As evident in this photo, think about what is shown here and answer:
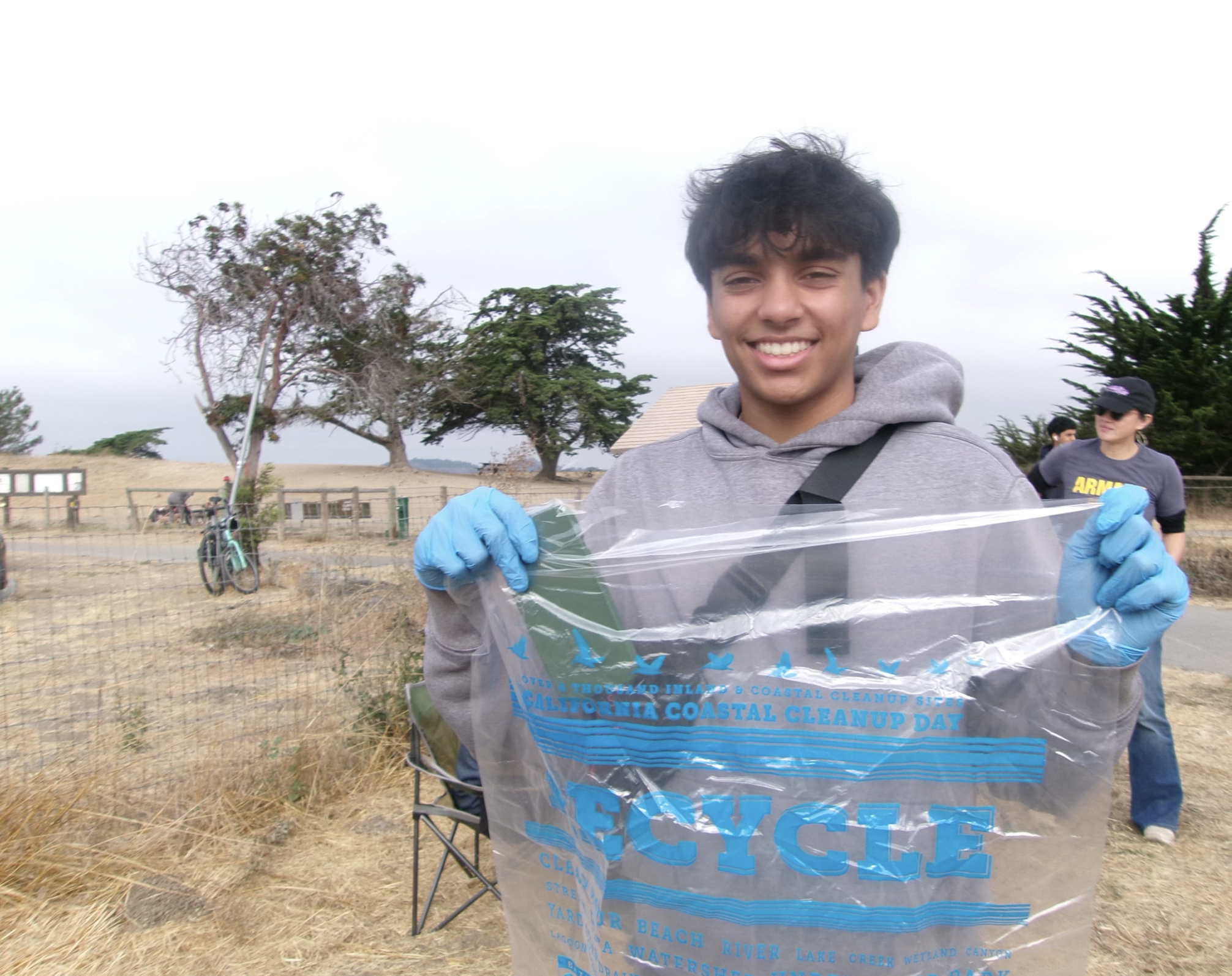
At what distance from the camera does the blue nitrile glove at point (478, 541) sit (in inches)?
47.6

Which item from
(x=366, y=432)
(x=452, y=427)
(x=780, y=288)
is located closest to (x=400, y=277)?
(x=366, y=432)

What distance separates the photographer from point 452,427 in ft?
131

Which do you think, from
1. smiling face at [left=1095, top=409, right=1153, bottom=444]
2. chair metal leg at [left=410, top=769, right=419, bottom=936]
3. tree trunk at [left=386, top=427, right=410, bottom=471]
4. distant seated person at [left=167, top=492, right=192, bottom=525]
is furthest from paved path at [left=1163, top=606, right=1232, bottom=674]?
tree trunk at [left=386, top=427, right=410, bottom=471]

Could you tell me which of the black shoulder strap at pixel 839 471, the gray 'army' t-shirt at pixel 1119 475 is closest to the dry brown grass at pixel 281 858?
the gray 'army' t-shirt at pixel 1119 475

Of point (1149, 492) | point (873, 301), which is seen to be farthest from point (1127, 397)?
point (873, 301)

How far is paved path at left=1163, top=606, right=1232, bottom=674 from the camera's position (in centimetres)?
582

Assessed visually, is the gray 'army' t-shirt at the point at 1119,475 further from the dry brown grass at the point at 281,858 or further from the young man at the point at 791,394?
the young man at the point at 791,394

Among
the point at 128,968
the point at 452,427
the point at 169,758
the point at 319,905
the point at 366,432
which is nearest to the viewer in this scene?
the point at 128,968

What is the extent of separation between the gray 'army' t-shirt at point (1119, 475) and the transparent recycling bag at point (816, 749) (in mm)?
2368

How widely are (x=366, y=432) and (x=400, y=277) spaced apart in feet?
36.6

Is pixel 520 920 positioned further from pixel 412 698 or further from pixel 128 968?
pixel 128 968

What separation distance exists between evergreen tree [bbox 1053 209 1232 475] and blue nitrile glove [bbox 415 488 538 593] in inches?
559

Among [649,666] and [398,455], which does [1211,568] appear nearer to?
[649,666]

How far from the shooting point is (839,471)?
118 cm
